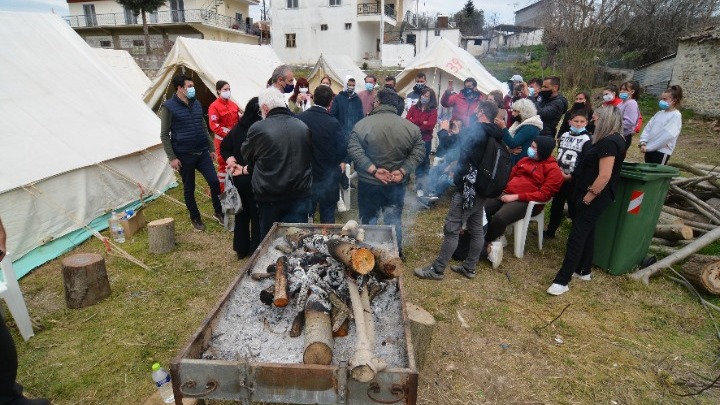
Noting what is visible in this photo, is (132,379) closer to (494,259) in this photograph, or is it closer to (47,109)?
(494,259)

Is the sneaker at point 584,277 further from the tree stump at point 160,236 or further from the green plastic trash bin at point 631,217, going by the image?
the tree stump at point 160,236

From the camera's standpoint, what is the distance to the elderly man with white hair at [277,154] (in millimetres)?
3422

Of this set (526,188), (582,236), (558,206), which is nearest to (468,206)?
(526,188)

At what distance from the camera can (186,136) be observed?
4859 millimetres

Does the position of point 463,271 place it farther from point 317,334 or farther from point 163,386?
point 163,386

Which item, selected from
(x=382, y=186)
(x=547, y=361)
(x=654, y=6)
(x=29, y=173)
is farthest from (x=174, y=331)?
(x=654, y=6)

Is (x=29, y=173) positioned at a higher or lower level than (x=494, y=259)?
higher

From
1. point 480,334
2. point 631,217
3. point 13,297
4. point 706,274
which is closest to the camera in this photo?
point 13,297

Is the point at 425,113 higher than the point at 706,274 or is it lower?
higher

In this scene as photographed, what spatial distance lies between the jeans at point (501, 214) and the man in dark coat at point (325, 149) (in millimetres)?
1840

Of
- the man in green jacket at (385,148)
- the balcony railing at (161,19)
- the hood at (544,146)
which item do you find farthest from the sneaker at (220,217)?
the balcony railing at (161,19)

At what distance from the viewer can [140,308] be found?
366 centimetres

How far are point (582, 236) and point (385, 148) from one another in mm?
2114

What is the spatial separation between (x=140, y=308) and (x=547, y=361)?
11.8ft
